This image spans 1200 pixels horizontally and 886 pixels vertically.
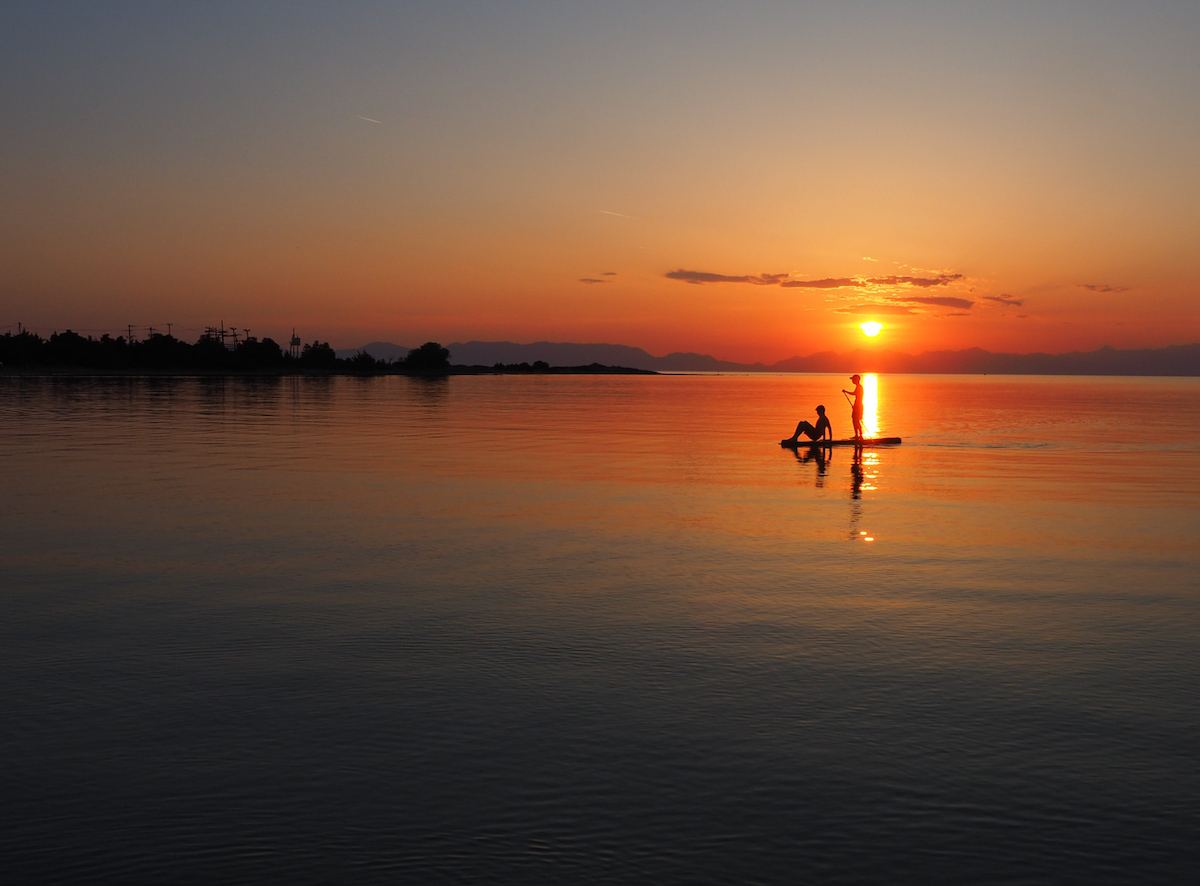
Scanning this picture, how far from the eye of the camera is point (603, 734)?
26.0 ft

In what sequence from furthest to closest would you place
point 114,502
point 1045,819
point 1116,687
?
point 114,502
point 1116,687
point 1045,819

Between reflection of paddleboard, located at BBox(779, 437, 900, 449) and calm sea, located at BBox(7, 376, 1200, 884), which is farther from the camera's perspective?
reflection of paddleboard, located at BBox(779, 437, 900, 449)

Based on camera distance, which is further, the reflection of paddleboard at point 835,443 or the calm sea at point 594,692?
the reflection of paddleboard at point 835,443

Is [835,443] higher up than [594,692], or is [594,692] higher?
[835,443]

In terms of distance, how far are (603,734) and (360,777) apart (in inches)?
78.0

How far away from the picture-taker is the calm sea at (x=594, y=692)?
616 cm

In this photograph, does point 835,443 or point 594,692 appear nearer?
point 594,692

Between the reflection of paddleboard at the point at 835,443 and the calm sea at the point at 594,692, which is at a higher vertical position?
the reflection of paddleboard at the point at 835,443

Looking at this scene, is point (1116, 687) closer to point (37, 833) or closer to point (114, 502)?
point (37, 833)

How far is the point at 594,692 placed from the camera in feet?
29.4

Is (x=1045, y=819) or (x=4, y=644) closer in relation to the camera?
(x=1045, y=819)

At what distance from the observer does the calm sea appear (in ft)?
20.2

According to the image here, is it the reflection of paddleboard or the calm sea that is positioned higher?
the reflection of paddleboard

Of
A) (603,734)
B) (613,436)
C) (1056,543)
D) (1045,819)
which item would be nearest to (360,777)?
(603,734)
